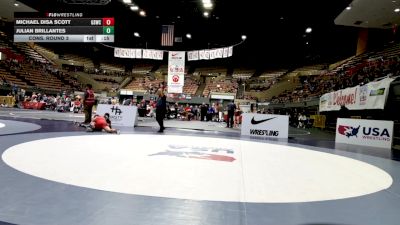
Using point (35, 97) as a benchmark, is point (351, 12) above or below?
above

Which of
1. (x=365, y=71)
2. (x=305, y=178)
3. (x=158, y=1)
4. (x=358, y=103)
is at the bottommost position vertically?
(x=305, y=178)

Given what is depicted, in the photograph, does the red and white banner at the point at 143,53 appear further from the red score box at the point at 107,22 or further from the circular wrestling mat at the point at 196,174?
the circular wrestling mat at the point at 196,174

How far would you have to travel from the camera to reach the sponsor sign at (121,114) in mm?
12195

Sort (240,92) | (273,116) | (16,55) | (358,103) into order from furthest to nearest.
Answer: (240,92)
(16,55)
(358,103)
(273,116)

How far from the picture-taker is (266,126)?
11.2 m

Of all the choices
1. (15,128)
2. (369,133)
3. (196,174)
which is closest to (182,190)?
(196,174)

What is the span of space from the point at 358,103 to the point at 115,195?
1235 centimetres

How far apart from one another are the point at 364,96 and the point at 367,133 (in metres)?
3.06

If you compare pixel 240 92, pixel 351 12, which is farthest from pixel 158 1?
pixel 240 92

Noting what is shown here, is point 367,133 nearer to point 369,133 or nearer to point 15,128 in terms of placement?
point 369,133

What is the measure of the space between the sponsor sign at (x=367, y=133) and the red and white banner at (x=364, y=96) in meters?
1.50

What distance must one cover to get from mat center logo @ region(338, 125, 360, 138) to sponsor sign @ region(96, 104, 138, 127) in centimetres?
781

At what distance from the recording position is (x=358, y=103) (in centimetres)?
1250

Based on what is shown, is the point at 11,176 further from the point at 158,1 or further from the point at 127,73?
the point at 127,73
